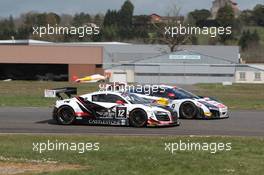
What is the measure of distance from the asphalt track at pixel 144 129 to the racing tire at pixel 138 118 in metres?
0.41

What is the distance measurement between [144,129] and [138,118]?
77cm

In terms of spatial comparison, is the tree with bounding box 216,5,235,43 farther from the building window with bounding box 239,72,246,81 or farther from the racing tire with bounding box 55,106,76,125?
the racing tire with bounding box 55,106,76,125

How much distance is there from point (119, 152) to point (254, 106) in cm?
1699

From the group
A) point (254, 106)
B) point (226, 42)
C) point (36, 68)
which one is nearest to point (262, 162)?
point (254, 106)

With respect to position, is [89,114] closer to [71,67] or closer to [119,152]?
[119,152]

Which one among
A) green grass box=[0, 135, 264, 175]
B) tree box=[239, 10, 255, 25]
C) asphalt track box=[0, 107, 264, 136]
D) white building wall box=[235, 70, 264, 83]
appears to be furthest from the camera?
tree box=[239, 10, 255, 25]

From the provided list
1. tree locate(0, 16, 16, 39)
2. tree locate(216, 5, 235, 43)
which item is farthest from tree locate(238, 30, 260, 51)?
tree locate(0, 16, 16, 39)

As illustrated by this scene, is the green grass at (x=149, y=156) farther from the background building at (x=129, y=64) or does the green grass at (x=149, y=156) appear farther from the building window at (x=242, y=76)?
the building window at (x=242, y=76)

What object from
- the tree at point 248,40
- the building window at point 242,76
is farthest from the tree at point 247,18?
the building window at point 242,76

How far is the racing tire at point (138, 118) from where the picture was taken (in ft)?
62.2

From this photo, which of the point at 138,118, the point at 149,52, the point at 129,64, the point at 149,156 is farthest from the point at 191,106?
the point at 149,52

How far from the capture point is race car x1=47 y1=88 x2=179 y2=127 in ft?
62.2

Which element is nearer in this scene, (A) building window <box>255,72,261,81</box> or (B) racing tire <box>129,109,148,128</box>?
(B) racing tire <box>129,109,148,128</box>

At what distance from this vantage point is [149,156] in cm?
1201
